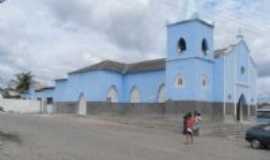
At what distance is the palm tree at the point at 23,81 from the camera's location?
64.9m

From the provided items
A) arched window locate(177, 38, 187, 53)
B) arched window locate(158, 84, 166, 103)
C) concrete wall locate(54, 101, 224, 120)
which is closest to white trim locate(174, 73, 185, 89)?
concrete wall locate(54, 101, 224, 120)

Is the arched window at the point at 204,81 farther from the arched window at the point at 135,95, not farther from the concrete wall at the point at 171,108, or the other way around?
the arched window at the point at 135,95

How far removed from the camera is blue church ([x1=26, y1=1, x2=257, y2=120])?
31.5m

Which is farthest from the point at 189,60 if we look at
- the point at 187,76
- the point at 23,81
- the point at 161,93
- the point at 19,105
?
the point at 23,81

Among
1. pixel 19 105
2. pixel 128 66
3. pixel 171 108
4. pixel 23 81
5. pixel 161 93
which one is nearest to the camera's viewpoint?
pixel 171 108

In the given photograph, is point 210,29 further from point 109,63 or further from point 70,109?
point 70,109

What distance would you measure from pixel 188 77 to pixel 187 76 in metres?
0.15

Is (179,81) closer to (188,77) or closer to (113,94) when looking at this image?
(188,77)

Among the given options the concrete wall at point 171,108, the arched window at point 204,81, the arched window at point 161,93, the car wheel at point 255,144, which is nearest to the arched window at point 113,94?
the concrete wall at point 171,108

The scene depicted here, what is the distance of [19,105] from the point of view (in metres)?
52.7

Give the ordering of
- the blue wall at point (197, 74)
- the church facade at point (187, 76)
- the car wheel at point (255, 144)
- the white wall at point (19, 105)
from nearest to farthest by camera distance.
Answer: the car wheel at point (255, 144), the blue wall at point (197, 74), the church facade at point (187, 76), the white wall at point (19, 105)

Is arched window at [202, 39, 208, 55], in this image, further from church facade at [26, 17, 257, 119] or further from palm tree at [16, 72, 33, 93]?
palm tree at [16, 72, 33, 93]

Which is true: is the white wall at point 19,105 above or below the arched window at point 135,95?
below

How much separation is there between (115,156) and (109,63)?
99.4ft
